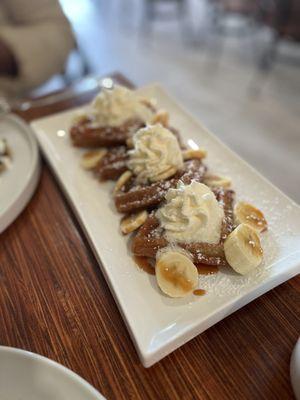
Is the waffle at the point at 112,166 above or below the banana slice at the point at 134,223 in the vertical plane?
above

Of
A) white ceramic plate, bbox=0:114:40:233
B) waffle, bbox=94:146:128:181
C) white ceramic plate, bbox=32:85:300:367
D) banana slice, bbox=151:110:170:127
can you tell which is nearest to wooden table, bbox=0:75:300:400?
white ceramic plate, bbox=32:85:300:367

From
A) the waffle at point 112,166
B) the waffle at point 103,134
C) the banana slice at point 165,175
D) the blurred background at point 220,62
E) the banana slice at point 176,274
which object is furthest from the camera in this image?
the blurred background at point 220,62

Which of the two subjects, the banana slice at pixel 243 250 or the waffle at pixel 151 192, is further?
the waffle at pixel 151 192

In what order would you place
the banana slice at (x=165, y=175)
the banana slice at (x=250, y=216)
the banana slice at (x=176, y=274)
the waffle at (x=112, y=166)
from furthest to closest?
the waffle at (x=112, y=166)
the banana slice at (x=165, y=175)
the banana slice at (x=250, y=216)
the banana slice at (x=176, y=274)

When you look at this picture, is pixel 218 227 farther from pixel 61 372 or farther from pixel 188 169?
pixel 61 372

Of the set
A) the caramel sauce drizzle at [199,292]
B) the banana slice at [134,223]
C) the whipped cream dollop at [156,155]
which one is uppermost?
the whipped cream dollop at [156,155]

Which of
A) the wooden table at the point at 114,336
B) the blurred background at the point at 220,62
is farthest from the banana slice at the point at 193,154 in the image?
the blurred background at the point at 220,62

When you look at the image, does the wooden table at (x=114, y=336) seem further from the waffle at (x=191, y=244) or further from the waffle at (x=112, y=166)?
the waffle at (x=112, y=166)

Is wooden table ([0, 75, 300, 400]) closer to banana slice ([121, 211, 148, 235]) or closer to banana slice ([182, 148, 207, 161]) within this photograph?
banana slice ([121, 211, 148, 235])
